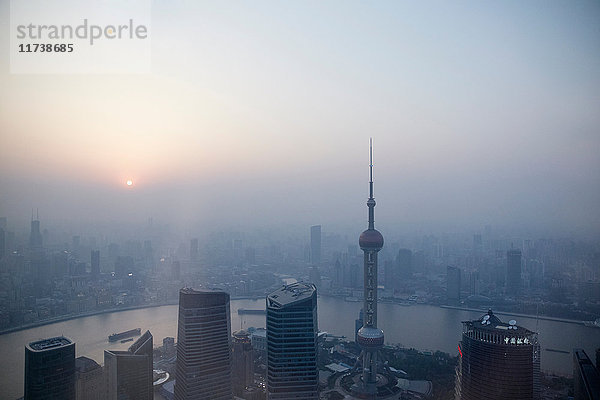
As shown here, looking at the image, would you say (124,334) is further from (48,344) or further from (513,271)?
(513,271)

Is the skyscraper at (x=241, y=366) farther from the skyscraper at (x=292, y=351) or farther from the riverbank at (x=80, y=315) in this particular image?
the riverbank at (x=80, y=315)

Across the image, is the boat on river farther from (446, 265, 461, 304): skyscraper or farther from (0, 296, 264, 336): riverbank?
(446, 265, 461, 304): skyscraper

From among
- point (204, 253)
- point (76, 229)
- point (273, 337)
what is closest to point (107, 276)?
point (76, 229)

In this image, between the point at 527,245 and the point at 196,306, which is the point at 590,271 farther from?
the point at 196,306

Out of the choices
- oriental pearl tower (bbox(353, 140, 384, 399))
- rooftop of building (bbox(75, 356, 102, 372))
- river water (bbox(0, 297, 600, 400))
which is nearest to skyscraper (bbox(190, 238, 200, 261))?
river water (bbox(0, 297, 600, 400))

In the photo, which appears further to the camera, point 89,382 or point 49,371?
point 89,382

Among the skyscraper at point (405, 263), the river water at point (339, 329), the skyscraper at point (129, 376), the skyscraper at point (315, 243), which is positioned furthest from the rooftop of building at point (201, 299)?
the skyscraper at point (315, 243)

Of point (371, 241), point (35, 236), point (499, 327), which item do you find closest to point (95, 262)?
point (35, 236)
